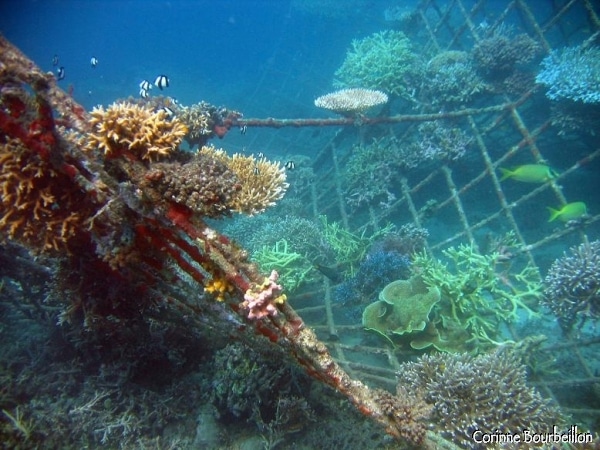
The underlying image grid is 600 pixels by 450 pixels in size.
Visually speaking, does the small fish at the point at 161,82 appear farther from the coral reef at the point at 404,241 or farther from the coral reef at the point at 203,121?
the coral reef at the point at 404,241

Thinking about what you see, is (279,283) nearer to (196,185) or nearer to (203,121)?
(203,121)

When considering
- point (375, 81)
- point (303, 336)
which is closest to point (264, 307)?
point (303, 336)

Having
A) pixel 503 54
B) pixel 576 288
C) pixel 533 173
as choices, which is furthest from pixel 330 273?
pixel 503 54

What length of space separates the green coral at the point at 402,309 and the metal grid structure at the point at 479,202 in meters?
0.36

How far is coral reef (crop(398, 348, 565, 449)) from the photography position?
3967 mm

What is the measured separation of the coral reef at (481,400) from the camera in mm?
3967

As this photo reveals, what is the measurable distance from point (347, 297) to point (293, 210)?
4491 millimetres

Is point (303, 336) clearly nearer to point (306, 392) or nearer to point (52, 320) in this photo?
point (306, 392)

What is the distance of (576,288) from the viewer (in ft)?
18.4

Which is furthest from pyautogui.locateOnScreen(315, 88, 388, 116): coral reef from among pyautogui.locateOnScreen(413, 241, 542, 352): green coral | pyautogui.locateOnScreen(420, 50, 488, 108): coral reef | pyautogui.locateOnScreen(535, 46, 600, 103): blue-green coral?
pyautogui.locateOnScreen(535, 46, 600, 103): blue-green coral

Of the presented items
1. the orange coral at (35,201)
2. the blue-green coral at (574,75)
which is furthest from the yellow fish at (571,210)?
the orange coral at (35,201)

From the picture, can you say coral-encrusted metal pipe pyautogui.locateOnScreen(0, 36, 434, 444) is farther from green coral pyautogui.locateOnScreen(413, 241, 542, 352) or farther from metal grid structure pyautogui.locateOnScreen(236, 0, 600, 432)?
green coral pyautogui.locateOnScreen(413, 241, 542, 352)

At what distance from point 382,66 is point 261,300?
36.0 feet

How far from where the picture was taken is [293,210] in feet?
34.9
